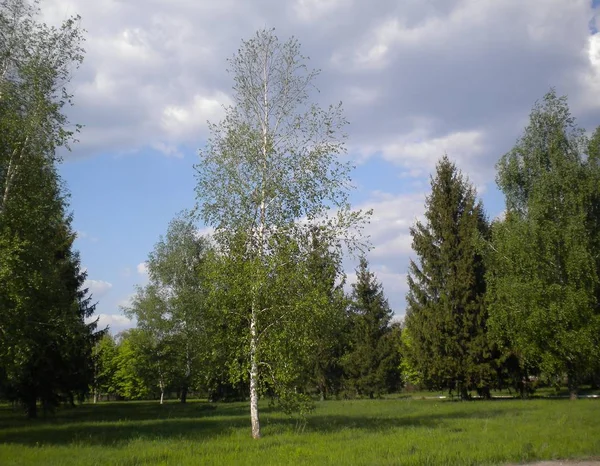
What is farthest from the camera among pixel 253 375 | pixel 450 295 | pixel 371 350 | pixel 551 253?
pixel 371 350

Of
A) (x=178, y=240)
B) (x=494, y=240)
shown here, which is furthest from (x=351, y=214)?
(x=178, y=240)

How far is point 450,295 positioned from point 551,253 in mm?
10586

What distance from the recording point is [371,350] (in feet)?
168

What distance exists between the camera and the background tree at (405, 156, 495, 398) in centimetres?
3738

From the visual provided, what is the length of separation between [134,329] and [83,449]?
3260 cm

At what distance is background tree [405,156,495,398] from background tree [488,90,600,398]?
15.6 feet

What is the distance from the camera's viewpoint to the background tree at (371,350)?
50.8 m

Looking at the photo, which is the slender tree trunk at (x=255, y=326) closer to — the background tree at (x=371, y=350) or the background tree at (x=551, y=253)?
the background tree at (x=551, y=253)

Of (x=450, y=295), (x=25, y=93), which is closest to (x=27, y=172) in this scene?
(x=25, y=93)

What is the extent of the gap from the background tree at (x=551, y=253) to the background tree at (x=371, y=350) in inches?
745

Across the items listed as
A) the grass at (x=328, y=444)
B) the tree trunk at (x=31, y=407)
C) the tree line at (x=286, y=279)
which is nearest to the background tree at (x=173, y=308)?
the tree line at (x=286, y=279)

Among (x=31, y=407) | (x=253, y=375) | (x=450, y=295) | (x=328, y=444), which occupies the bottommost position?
(x=328, y=444)

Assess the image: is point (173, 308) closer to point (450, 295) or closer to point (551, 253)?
point (450, 295)

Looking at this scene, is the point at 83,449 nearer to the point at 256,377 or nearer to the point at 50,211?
the point at 256,377
